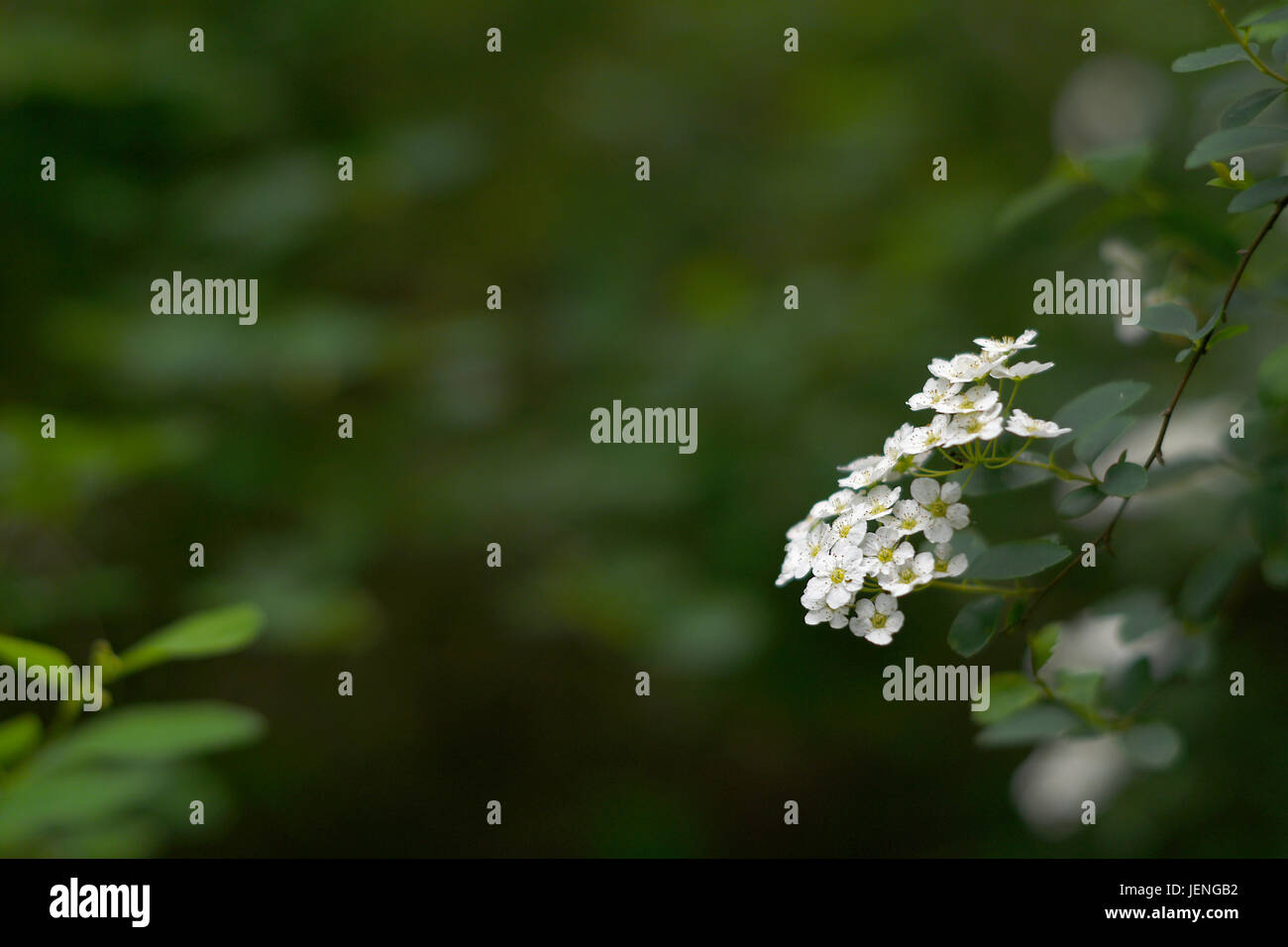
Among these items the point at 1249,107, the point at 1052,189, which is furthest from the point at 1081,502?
the point at 1052,189

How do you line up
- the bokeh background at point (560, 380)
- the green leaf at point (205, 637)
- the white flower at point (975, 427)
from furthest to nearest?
1. the bokeh background at point (560, 380)
2. the green leaf at point (205, 637)
3. the white flower at point (975, 427)

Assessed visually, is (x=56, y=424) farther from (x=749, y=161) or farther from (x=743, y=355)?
(x=749, y=161)

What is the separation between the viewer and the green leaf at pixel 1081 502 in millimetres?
900

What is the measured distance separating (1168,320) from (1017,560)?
9.0 inches

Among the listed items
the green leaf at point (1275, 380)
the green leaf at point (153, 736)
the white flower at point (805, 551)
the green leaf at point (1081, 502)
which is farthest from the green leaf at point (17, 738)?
the green leaf at point (1275, 380)

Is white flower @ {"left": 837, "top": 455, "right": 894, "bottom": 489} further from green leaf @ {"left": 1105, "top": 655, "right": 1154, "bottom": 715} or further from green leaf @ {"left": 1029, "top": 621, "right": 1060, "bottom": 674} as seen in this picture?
green leaf @ {"left": 1105, "top": 655, "right": 1154, "bottom": 715}

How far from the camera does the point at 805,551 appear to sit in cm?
90

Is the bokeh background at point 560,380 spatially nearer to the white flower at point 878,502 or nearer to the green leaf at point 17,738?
the green leaf at point 17,738

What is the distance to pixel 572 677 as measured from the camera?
9.68 feet

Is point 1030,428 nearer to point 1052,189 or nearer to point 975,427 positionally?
point 975,427

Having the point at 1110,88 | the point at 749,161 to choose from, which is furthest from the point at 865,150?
the point at 1110,88

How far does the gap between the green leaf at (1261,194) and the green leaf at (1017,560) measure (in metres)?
0.31

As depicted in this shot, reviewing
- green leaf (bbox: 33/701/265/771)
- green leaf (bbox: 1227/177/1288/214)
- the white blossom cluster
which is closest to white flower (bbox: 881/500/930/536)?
the white blossom cluster

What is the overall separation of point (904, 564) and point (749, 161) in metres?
2.28
